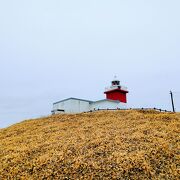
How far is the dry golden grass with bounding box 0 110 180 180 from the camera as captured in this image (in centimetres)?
908

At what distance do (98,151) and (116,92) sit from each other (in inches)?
1199

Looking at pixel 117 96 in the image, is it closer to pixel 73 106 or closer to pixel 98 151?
pixel 73 106

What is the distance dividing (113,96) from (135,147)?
1191 inches

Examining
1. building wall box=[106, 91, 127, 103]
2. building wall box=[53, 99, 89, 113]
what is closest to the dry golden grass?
building wall box=[53, 99, 89, 113]

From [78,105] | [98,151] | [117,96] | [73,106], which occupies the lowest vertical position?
[98,151]

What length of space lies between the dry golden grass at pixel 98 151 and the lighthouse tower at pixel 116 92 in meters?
24.4

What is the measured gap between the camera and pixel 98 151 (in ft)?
34.5

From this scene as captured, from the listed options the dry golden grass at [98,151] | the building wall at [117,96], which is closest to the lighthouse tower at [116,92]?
the building wall at [117,96]

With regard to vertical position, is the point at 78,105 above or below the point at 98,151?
above

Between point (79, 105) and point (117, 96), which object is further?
point (117, 96)

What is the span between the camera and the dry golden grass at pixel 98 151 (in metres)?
9.08

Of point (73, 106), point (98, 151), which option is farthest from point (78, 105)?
point (98, 151)

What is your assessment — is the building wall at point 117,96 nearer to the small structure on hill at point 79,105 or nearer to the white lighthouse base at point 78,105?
the small structure on hill at point 79,105

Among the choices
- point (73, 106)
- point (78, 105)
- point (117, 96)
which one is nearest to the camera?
point (73, 106)
